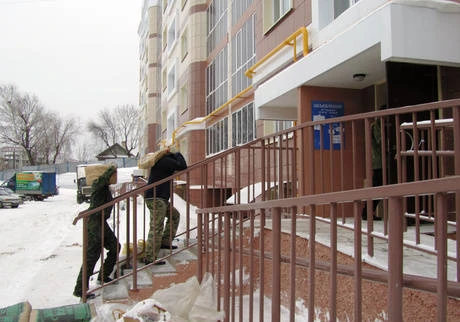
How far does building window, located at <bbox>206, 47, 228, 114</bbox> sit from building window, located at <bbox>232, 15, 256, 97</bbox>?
44.7 inches

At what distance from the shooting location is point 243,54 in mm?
13938

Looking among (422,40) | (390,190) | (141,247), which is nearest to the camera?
(390,190)

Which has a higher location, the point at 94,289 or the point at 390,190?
the point at 390,190

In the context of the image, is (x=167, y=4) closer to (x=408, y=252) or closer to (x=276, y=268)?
(x=408, y=252)

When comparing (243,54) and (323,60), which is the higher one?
(243,54)

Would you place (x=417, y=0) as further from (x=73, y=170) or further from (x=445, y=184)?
(x=73, y=170)

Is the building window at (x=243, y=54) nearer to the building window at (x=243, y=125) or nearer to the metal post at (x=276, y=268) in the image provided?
the building window at (x=243, y=125)

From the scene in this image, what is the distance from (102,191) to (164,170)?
34.2 inches

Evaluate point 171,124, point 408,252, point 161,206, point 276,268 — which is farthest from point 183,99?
point 276,268

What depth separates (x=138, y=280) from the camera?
496 centimetres

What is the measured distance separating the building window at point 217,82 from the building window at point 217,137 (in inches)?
36.7

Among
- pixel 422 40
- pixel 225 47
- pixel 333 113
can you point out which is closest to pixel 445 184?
pixel 422 40

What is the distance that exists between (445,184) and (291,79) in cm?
590

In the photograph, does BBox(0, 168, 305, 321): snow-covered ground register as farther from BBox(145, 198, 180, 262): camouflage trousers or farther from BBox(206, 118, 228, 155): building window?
BBox(206, 118, 228, 155): building window
